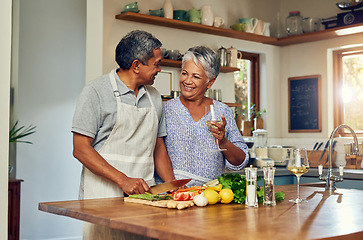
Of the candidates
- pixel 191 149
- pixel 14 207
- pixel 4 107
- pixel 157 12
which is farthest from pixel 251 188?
pixel 14 207

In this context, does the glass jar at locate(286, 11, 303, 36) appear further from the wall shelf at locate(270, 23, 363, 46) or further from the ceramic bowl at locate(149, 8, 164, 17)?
the ceramic bowl at locate(149, 8, 164, 17)

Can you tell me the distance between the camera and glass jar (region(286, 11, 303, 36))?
580cm

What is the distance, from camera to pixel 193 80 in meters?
2.72

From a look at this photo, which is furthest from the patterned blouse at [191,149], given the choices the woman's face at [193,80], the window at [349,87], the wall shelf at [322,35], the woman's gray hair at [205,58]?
the window at [349,87]

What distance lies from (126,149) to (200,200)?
59 centimetres

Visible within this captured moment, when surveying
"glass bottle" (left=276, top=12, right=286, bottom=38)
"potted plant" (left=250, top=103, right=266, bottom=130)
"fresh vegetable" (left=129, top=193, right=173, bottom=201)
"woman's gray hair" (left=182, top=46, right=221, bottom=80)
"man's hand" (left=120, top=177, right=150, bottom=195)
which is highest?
"glass bottle" (left=276, top=12, right=286, bottom=38)

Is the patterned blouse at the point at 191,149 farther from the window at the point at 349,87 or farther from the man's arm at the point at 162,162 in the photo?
the window at the point at 349,87

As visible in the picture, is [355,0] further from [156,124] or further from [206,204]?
[206,204]

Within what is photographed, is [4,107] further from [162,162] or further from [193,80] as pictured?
[193,80]

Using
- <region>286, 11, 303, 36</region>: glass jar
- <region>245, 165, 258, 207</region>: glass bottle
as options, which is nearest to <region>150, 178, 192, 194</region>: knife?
<region>245, 165, 258, 207</region>: glass bottle

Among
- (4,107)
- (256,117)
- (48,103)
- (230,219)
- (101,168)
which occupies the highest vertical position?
(48,103)

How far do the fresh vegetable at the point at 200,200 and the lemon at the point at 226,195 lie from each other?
99mm

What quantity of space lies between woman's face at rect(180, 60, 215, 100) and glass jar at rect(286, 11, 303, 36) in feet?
11.0

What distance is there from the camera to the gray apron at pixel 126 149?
2.49 m
